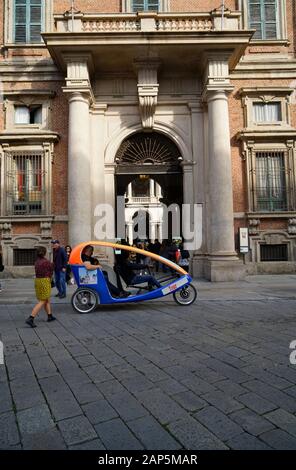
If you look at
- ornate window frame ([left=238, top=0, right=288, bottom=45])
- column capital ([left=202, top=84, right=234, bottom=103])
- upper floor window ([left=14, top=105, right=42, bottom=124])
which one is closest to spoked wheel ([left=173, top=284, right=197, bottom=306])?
column capital ([left=202, top=84, right=234, bottom=103])

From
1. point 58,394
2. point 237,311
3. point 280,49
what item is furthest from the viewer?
point 280,49

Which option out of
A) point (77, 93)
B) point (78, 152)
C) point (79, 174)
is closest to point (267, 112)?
point (77, 93)

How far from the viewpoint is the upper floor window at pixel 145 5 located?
15.4m

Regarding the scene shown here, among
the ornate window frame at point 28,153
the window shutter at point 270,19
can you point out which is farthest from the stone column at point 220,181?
the ornate window frame at point 28,153

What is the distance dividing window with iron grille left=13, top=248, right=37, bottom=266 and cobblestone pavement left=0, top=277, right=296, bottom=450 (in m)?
8.62

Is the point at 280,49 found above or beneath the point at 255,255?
above

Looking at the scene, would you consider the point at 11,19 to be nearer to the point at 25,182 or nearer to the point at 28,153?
the point at 28,153

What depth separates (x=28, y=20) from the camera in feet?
50.8

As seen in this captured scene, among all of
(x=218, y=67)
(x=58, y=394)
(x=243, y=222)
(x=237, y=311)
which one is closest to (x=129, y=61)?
(x=218, y=67)

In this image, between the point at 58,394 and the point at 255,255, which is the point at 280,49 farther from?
the point at 58,394

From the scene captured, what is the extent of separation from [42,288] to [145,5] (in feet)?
48.2

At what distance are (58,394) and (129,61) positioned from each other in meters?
13.5

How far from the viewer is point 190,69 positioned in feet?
47.2

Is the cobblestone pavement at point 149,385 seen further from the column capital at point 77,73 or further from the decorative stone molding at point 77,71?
the decorative stone molding at point 77,71
